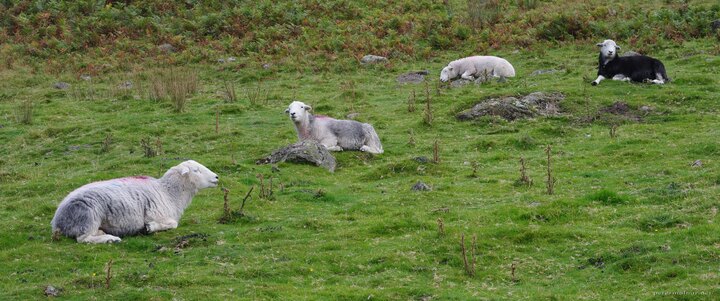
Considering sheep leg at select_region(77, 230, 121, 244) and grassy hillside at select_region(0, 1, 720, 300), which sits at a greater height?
sheep leg at select_region(77, 230, 121, 244)

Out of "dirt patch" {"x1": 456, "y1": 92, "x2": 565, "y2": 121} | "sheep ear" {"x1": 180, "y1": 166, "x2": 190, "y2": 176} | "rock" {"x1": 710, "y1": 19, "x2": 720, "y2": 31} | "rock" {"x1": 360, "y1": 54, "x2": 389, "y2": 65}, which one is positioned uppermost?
"sheep ear" {"x1": 180, "y1": 166, "x2": 190, "y2": 176}

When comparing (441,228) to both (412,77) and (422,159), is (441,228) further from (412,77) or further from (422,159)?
(412,77)

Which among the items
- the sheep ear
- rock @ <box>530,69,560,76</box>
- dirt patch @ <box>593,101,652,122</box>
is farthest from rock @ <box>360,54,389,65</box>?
the sheep ear

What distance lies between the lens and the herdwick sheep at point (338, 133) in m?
22.4

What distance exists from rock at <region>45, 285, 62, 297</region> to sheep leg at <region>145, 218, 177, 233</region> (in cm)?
312

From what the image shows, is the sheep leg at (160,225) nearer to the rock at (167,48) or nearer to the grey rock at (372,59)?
the grey rock at (372,59)

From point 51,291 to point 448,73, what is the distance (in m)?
20.9

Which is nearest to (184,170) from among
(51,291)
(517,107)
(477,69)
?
(51,291)

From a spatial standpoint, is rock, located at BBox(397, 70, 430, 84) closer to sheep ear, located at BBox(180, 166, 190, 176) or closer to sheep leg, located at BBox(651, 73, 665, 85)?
sheep leg, located at BBox(651, 73, 665, 85)

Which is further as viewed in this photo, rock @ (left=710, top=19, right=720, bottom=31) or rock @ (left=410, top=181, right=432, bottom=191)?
rock @ (left=710, top=19, right=720, bottom=31)

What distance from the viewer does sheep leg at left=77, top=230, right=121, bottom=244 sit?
47.6 ft

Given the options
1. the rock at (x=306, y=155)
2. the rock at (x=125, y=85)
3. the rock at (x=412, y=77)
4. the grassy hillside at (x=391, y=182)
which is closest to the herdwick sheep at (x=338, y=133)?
the grassy hillside at (x=391, y=182)

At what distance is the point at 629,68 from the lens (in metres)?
27.8

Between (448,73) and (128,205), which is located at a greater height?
(128,205)
